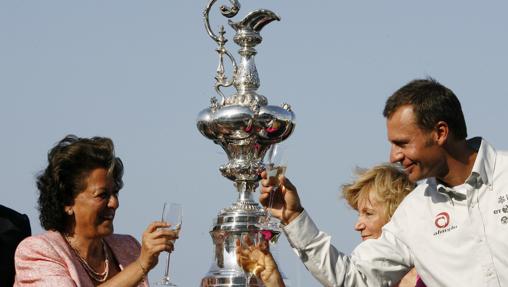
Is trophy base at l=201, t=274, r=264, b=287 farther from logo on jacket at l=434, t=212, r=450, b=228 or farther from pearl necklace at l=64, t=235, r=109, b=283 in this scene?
logo on jacket at l=434, t=212, r=450, b=228

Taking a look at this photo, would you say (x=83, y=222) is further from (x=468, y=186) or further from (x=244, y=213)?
(x=468, y=186)

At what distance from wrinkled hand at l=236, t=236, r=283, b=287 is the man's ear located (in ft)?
3.25

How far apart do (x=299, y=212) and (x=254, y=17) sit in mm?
1955

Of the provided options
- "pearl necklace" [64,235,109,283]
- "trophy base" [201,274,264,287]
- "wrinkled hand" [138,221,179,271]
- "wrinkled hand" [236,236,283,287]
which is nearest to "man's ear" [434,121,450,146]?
"wrinkled hand" [236,236,283,287]

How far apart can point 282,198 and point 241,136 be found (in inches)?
52.7

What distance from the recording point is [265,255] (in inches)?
228

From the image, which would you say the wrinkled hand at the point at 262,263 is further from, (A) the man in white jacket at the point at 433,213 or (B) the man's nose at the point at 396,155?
(B) the man's nose at the point at 396,155

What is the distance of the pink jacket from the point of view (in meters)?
6.47

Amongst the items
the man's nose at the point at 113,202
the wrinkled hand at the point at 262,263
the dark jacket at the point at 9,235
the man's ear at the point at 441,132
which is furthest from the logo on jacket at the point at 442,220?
the dark jacket at the point at 9,235

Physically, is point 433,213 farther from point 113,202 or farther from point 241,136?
point 113,202

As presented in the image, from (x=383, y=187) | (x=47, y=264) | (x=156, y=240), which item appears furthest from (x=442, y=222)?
(x=47, y=264)

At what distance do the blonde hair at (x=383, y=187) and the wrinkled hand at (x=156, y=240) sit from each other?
1.30 meters

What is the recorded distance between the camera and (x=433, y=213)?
5.79m

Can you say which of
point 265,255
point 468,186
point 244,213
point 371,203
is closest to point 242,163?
point 244,213
